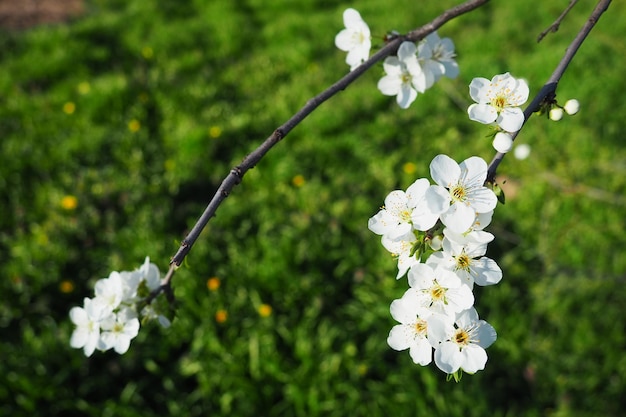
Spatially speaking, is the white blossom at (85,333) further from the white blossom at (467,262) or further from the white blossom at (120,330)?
the white blossom at (467,262)

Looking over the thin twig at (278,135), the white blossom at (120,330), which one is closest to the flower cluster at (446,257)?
the thin twig at (278,135)

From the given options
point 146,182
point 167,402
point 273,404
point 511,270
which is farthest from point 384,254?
point 146,182

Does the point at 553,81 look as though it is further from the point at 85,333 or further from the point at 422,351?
the point at 85,333

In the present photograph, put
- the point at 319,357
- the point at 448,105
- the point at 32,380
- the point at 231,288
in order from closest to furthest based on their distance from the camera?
the point at 32,380 < the point at 319,357 < the point at 231,288 < the point at 448,105

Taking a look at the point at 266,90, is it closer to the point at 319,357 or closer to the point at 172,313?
the point at 319,357

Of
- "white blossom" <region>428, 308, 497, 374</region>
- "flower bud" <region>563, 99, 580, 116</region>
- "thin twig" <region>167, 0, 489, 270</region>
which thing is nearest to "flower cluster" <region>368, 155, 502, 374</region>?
"white blossom" <region>428, 308, 497, 374</region>
